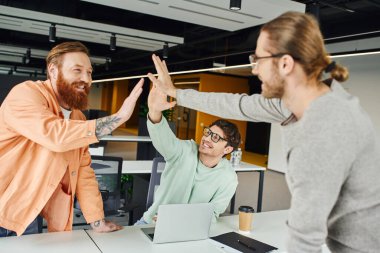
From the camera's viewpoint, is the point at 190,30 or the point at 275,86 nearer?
the point at 275,86

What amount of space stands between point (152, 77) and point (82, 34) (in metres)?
5.78

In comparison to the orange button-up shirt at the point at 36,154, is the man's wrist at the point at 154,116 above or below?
above

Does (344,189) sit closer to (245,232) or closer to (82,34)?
(245,232)

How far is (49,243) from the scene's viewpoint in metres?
1.55

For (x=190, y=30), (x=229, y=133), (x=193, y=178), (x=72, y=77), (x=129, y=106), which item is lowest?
(x=193, y=178)

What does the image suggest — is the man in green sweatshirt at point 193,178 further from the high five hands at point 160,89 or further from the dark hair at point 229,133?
the high five hands at point 160,89

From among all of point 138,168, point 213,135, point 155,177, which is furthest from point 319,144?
point 138,168

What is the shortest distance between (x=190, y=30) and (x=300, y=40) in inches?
248

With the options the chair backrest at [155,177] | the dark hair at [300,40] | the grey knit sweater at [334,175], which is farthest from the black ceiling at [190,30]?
the grey knit sweater at [334,175]

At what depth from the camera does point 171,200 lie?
215 cm

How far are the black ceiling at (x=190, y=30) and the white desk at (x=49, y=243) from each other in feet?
11.0

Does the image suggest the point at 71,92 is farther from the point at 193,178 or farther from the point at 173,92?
the point at 193,178

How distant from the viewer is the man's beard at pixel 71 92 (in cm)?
161

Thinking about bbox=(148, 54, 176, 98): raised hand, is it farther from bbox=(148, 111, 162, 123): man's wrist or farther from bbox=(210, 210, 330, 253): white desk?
bbox=(210, 210, 330, 253): white desk
